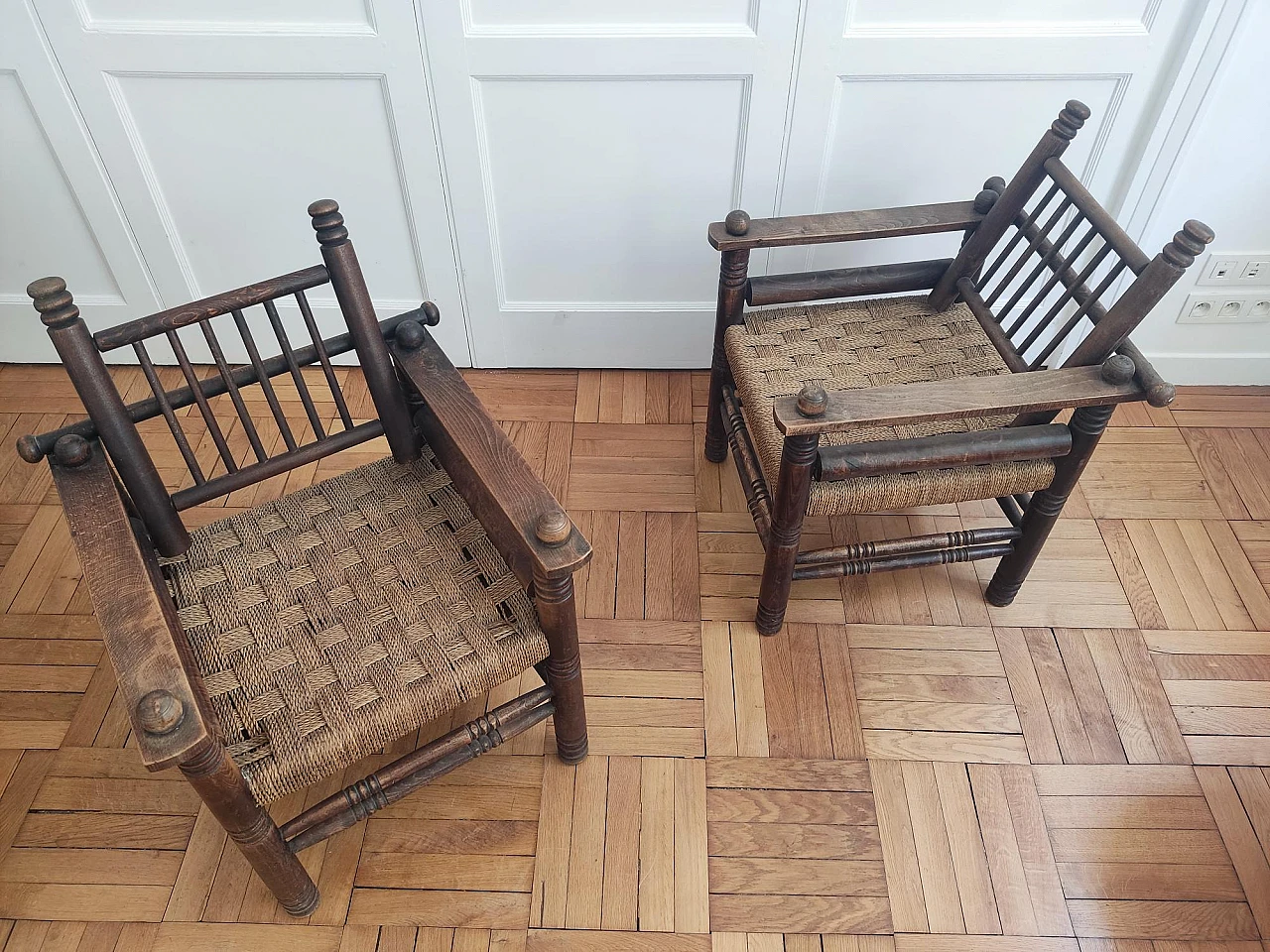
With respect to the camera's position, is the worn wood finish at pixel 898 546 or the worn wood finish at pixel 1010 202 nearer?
the worn wood finish at pixel 1010 202

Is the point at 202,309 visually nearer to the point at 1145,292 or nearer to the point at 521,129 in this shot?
the point at 521,129

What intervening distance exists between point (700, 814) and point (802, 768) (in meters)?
0.22

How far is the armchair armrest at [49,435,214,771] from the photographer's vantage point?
1.04 m

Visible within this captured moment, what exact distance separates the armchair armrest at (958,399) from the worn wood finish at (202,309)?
2.60ft

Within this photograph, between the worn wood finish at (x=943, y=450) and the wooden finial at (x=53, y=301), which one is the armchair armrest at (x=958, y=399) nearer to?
the worn wood finish at (x=943, y=450)

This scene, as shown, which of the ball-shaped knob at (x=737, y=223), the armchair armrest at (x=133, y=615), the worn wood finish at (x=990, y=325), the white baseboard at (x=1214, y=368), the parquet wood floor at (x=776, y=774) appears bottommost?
the parquet wood floor at (x=776, y=774)

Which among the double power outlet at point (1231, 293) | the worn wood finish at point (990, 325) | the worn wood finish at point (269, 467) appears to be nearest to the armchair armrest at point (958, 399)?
the worn wood finish at point (990, 325)

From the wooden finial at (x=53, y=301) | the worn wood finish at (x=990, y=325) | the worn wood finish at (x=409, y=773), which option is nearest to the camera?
the wooden finial at (x=53, y=301)

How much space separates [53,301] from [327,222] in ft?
1.26

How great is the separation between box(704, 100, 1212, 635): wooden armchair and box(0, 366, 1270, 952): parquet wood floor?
190mm

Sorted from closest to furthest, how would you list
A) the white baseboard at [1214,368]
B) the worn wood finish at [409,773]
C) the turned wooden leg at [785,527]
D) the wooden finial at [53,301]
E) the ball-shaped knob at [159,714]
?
1. the ball-shaped knob at [159,714]
2. the wooden finial at [53,301]
3. the worn wood finish at [409,773]
4. the turned wooden leg at [785,527]
5. the white baseboard at [1214,368]

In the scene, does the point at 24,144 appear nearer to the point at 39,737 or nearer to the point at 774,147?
the point at 39,737

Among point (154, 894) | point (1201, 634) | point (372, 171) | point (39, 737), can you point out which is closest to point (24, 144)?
point (372, 171)

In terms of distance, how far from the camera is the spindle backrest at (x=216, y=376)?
1.26m
